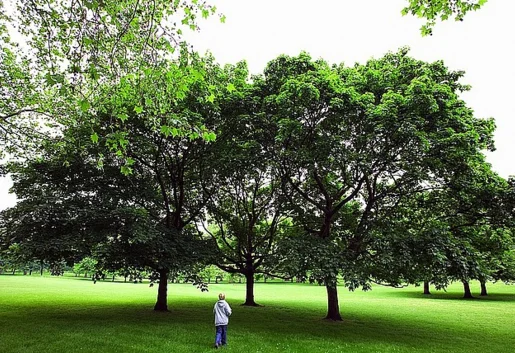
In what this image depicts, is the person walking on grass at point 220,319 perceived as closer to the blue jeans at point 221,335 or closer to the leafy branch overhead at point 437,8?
the blue jeans at point 221,335

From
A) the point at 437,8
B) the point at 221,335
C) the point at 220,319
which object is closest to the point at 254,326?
the point at 221,335

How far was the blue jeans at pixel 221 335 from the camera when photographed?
13130 mm

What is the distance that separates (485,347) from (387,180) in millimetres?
9525

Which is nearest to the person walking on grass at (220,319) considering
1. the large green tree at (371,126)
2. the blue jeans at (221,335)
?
the blue jeans at (221,335)

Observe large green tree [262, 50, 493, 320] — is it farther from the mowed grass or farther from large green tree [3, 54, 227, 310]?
large green tree [3, 54, 227, 310]

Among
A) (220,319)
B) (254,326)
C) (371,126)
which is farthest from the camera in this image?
(254,326)

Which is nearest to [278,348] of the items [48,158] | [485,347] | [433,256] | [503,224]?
[433,256]

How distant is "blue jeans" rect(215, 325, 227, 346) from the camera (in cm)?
1313

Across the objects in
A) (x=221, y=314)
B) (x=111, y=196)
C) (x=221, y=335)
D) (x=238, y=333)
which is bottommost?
(x=238, y=333)

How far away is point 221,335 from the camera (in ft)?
44.2

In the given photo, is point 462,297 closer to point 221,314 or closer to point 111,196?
point 221,314

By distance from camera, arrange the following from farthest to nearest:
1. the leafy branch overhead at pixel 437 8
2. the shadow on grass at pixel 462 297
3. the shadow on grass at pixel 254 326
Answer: the shadow on grass at pixel 462 297 < the shadow on grass at pixel 254 326 < the leafy branch overhead at pixel 437 8

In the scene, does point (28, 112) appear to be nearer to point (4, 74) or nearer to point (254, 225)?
point (4, 74)

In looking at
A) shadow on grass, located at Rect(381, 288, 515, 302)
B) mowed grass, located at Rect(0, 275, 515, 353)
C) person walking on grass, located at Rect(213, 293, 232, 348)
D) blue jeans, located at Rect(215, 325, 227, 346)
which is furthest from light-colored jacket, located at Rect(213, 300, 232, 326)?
shadow on grass, located at Rect(381, 288, 515, 302)
